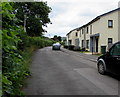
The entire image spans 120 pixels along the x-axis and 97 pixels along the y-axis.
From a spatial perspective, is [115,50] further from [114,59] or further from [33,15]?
[33,15]

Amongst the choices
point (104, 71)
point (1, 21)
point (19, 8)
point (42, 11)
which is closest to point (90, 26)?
point (42, 11)

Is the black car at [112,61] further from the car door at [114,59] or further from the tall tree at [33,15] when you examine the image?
the tall tree at [33,15]

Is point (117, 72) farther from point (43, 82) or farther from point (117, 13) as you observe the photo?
point (117, 13)

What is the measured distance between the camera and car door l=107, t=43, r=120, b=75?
18.1ft

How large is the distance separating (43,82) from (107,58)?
10.4ft

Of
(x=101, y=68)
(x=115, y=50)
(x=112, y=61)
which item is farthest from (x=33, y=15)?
(x=112, y=61)

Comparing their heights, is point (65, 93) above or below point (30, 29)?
below

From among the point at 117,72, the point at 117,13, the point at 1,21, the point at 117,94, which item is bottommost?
the point at 117,94

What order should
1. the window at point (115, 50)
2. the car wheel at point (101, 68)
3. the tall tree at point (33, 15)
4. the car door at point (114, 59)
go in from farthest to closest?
the tall tree at point (33, 15) < the car wheel at point (101, 68) < the window at point (115, 50) < the car door at point (114, 59)

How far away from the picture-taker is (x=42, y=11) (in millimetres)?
22656

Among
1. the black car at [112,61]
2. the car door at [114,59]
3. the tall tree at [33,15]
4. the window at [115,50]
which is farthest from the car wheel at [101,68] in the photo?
the tall tree at [33,15]

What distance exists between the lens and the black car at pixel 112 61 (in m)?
5.57

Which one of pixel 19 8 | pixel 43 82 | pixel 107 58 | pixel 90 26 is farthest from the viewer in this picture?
pixel 90 26

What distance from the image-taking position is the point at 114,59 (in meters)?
5.75
